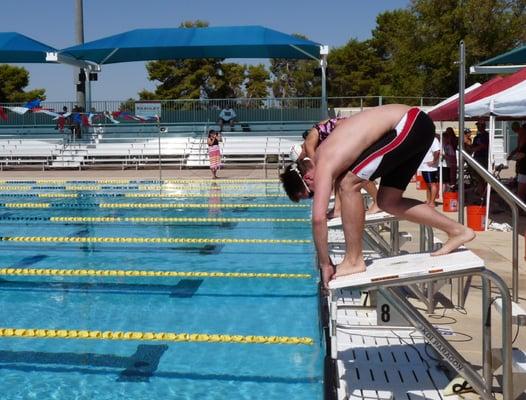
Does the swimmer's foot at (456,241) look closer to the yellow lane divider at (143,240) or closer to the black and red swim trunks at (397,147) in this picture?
the black and red swim trunks at (397,147)

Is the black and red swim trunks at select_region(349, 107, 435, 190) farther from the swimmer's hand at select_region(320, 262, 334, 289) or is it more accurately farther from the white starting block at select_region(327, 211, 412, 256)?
the white starting block at select_region(327, 211, 412, 256)

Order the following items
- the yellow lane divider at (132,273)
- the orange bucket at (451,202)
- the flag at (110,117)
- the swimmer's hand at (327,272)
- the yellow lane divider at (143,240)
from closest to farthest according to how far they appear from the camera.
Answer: the swimmer's hand at (327,272)
the yellow lane divider at (132,273)
the yellow lane divider at (143,240)
the orange bucket at (451,202)
the flag at (110,117)

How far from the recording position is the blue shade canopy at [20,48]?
22375 mm

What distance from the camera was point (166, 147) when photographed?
22531mm

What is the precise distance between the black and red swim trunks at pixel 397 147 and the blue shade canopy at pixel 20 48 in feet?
69.6

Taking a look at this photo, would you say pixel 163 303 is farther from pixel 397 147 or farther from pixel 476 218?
pixel 476 218

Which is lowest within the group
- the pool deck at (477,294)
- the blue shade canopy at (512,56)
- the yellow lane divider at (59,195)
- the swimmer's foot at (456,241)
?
the pool deck at (477,294)

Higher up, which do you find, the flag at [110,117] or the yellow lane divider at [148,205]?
the flag at [110,117]

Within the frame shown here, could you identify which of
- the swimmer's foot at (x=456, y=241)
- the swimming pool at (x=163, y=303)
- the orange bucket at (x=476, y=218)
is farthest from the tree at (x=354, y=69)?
the swimmer's foot at (x=456, y=241)

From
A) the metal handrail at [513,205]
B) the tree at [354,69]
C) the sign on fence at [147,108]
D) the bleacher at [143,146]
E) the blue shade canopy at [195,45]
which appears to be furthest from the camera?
the tree at [354,69]

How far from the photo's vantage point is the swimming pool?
434 cm

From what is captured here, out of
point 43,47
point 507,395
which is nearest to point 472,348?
point 507,395

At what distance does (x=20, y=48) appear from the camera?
22406mm

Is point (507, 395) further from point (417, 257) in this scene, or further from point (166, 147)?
point (166, 147)
